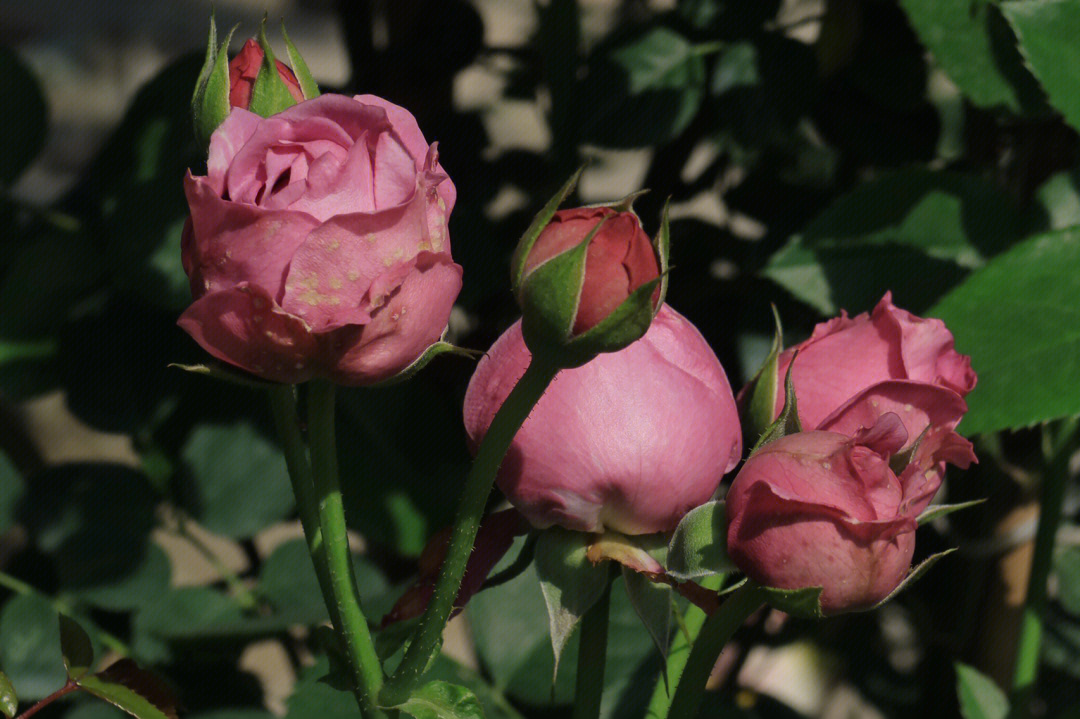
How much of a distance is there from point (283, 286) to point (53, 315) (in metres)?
0.51

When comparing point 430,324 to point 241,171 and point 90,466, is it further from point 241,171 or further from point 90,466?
point 90,466

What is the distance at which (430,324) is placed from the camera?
0.35 meters

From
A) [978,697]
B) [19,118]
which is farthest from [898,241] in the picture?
[19,118]

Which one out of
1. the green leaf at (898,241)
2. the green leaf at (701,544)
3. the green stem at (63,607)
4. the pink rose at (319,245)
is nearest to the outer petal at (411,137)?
the pink rose at (319,245)

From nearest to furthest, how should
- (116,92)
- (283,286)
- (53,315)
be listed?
1. (283,286)
2. (53,315)
3. (116,92)

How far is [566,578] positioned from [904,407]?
131 millimetres

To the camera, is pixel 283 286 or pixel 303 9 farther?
pixel 303 9

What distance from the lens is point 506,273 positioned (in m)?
0.87

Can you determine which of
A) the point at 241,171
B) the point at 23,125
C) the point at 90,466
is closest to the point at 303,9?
the point at 23,125

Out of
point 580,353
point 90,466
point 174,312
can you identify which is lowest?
point 90,466

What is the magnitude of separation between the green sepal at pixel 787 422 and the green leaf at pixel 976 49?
39 cm

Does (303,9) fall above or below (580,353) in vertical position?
below

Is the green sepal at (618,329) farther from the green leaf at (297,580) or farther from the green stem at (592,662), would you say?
the green leaf at (297,580)

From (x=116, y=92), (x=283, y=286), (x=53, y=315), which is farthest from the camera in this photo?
(x=116, y=92)
